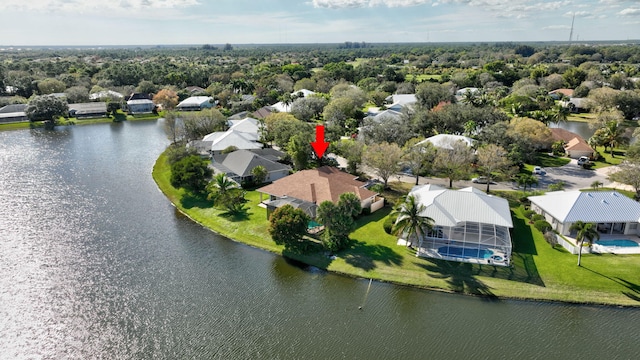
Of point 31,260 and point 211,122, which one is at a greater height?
point 211,122

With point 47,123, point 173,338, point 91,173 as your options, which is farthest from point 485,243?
point 47,123

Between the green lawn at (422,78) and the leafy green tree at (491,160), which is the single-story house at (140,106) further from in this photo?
the leafy green tree at (491,160)

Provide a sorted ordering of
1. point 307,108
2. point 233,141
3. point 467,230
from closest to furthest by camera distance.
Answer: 1. point 467,230
2. point 233,141
3. point 307,108

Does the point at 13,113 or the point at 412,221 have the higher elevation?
the point at 13,113

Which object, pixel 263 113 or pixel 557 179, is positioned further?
pixel 263 113

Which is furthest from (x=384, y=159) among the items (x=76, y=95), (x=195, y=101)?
(x=76, y=95)

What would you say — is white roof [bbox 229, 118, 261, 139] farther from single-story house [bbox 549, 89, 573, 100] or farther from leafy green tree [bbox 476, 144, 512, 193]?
single-story house [bbox 549, 89, 573, 100]

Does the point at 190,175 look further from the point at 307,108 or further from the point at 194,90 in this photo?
the point at 194,90

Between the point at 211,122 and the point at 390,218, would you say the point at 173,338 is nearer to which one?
the point at 390,218

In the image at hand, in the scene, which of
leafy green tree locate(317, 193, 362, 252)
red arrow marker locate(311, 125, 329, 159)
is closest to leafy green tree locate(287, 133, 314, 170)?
red arrow marker locate(311, 125, 329, 159)
